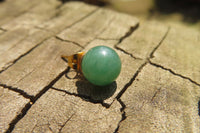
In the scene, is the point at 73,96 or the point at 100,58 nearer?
the point at 100,58

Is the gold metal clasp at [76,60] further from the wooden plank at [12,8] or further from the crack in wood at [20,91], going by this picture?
the wooden plank at [12,8]

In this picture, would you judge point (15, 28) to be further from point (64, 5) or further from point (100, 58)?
point (100, 58)

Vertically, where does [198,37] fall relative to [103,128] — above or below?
above

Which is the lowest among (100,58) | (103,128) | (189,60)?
(103,128)

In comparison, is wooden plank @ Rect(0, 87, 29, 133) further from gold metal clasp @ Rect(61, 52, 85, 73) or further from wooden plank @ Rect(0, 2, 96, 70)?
gold metal clasp @ Rect(61, 52, 85, 73)

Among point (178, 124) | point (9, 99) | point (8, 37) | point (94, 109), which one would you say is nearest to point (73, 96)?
point (94, 109)
